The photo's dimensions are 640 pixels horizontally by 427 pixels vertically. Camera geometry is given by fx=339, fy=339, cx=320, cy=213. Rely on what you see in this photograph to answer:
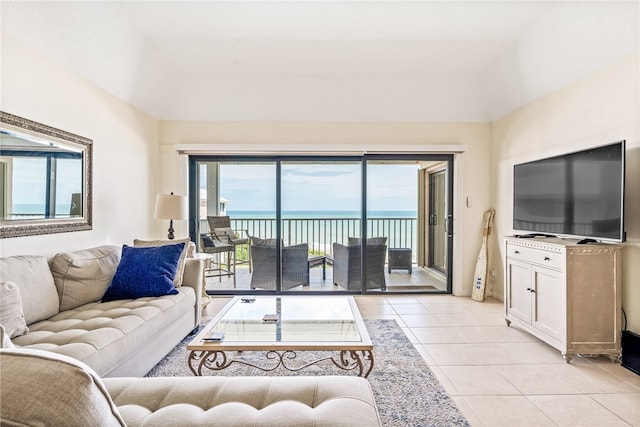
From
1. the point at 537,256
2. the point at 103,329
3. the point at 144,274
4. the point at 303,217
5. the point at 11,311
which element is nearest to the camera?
the point at 11,311

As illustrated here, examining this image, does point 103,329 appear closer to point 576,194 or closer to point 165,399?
point 165,399

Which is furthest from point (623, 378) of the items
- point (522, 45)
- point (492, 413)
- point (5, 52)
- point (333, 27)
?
point (5, 52)

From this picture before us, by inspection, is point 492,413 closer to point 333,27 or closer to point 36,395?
point 36,395

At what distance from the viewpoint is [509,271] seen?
11.2 ft

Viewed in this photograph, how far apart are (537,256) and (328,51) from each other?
2.88 meters

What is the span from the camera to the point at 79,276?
99.9 inches

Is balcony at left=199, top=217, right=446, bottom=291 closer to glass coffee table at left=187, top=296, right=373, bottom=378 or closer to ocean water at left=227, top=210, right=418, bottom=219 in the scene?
ocean water at left=227, top=210, right=418, bottom=219

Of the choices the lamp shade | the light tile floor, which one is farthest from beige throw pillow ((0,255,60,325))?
the light tile floor

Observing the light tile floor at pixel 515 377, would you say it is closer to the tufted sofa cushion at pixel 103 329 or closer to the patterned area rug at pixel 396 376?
the patterned area rug at pixel 396 376

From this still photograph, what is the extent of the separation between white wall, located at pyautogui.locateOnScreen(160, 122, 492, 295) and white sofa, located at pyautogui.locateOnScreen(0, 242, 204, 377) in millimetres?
2020

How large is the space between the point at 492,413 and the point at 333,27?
3.27 m

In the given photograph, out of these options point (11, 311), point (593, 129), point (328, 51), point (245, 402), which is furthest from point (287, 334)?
point (593, 129)

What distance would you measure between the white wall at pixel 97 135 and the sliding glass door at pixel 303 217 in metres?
0.73

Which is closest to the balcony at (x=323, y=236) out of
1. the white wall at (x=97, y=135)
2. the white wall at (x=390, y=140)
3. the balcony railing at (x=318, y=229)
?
the balcony railing at (x=318, y=229)
